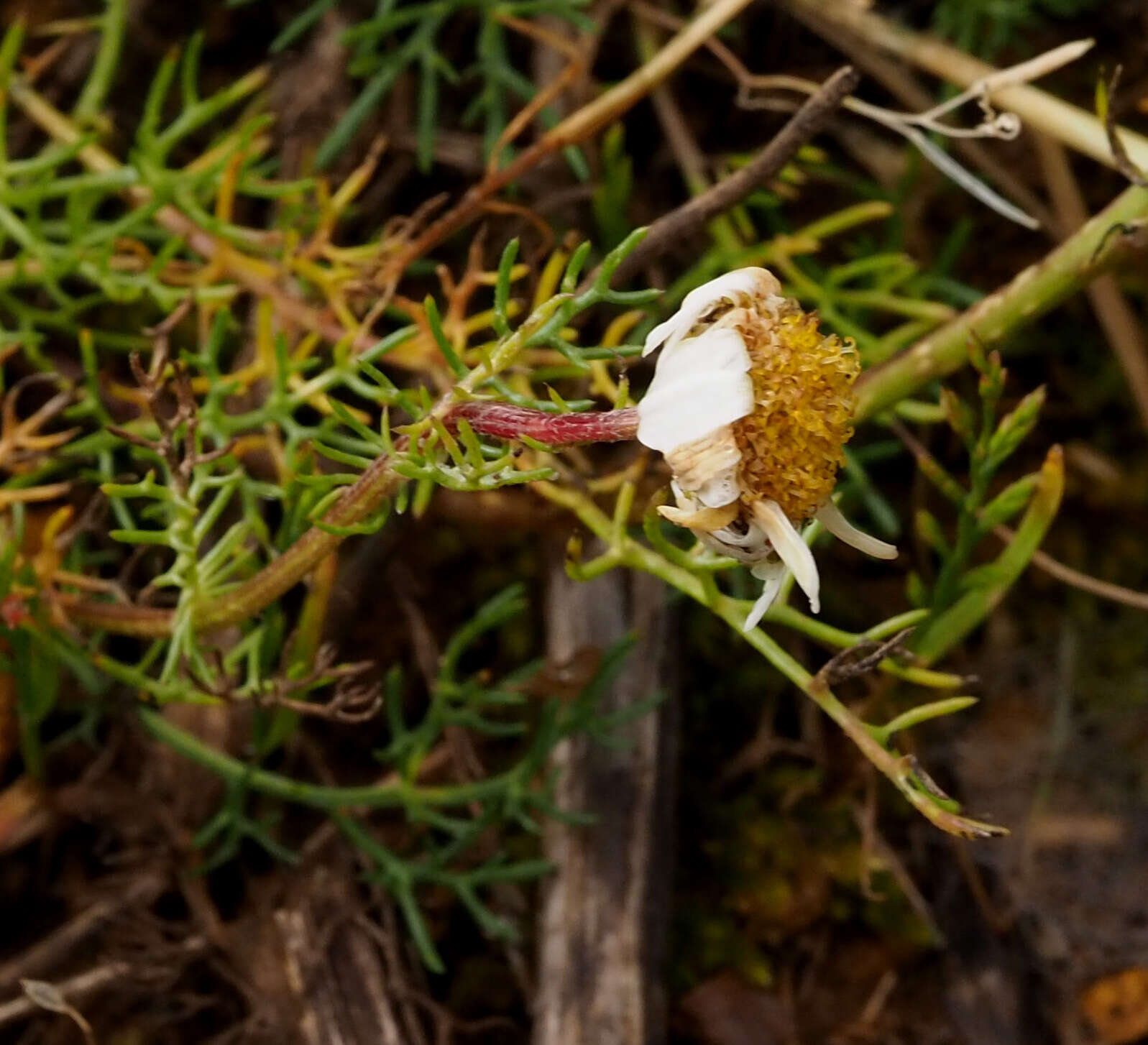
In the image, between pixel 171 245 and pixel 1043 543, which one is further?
pixel 1043 543

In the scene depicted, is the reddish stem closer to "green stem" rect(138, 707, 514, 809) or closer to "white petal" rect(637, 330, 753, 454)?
"white petal" rect(637, 330, 753, 454)

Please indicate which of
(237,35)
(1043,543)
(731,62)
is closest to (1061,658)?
(1043,543)

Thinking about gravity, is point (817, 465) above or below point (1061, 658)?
above

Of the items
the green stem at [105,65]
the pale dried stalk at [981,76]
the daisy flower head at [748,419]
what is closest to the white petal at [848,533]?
the daisy flower head at [748,419]

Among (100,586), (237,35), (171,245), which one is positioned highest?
(237,35)

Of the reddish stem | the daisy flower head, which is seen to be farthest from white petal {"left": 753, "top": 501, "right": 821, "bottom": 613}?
the reddish stem

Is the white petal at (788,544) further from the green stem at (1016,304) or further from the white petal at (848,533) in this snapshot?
the green stem at (1016,304)

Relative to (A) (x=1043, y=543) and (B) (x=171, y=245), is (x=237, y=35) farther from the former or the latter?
(A) (x=1043, y=543)
